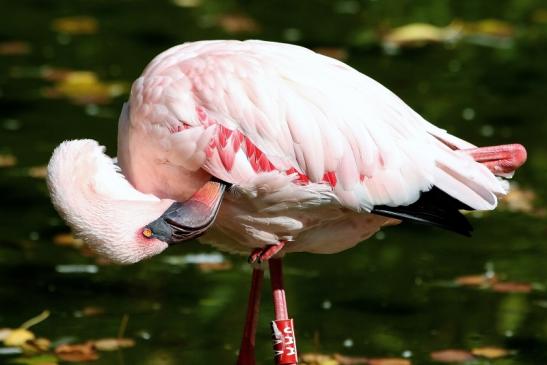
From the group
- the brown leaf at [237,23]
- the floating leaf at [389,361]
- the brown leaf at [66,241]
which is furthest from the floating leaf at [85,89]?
the floating leaf at [389,361]

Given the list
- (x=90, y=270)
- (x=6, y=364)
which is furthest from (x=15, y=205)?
(x=6, y=364)

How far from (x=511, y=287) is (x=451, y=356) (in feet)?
2.67

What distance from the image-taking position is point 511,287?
6105 millimetres

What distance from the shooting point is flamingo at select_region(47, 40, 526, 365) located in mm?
4410

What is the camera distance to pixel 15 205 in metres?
7.09

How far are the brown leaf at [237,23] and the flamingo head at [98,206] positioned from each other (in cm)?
529

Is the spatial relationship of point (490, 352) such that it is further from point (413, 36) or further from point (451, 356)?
point (413, 36)

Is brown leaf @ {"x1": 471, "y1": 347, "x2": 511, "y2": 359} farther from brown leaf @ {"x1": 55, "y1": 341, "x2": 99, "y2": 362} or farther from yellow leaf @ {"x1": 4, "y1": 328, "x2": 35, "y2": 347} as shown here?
yellow leaf @ {"x1": 4, "y1": 328, "x2": 35, "y2": 347}

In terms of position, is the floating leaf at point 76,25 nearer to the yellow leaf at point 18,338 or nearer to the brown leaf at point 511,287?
the yellow leaf at point 18,338

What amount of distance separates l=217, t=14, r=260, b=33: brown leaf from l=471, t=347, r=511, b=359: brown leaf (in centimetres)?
459

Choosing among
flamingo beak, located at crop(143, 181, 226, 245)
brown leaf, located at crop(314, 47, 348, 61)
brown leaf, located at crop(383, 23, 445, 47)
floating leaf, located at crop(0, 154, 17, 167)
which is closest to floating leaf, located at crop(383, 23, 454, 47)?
brown leaf, located at crop(383, 23, 445, 47)

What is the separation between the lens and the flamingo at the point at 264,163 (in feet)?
14.5

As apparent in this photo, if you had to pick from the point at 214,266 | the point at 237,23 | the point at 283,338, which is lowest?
the point at 283,338

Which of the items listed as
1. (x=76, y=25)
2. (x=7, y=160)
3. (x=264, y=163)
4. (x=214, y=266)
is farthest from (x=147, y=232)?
(x=76, y=25)
